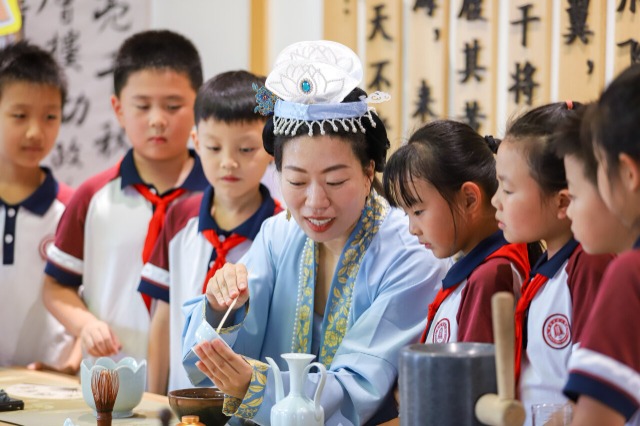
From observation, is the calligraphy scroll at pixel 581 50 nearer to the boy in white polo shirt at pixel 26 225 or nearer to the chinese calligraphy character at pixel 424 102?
the chinese calligraphy character at pixel 424 102

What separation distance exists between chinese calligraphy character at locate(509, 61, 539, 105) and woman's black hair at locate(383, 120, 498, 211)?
126 centimetres

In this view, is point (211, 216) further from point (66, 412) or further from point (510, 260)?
point (510, 260)

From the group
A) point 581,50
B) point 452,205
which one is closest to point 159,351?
point 452,205

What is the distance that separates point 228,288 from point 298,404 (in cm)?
45

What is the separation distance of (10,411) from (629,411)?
5.38 ft

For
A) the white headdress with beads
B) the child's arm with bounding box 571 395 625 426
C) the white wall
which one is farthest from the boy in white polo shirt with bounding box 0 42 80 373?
the child's arm with bounding box 571 395 625 426

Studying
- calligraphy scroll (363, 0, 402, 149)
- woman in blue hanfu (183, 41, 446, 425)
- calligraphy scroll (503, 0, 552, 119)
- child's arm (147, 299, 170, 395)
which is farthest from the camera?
calligraphy scroll (363, 0, 402, 149)

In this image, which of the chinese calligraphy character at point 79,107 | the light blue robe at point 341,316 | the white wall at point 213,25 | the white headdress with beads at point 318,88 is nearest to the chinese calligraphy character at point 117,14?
the white wall at point 213,25

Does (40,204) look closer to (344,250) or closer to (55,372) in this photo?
(55,372)

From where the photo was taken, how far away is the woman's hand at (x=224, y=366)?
186cm

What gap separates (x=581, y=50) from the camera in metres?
3.16

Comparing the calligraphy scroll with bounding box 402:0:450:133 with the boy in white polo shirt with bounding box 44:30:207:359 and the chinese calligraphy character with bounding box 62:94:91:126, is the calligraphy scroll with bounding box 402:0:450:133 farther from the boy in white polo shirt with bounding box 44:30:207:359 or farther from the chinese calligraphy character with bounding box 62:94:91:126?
the chinese calligraphy character with bounding box 62:94:91:126

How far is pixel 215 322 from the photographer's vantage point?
2.20 meters

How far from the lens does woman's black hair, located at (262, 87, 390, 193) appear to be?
7.08 feet
